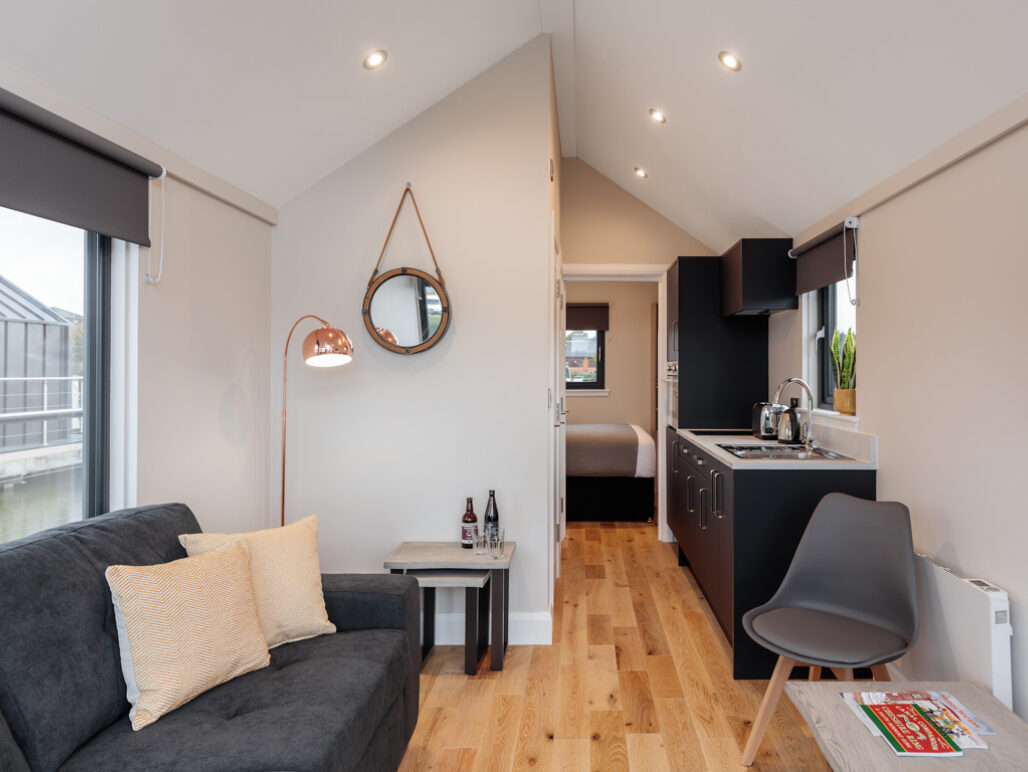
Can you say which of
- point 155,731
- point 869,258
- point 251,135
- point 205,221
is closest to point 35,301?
point 205,221

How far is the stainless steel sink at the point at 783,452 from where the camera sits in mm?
3039

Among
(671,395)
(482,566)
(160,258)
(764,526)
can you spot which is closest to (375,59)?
(160,258)

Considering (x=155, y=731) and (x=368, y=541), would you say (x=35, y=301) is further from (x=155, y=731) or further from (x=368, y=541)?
(x=368, y=541)

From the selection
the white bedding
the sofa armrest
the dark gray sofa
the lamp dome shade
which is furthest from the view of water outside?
the white bedding

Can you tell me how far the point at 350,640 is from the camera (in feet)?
6.82

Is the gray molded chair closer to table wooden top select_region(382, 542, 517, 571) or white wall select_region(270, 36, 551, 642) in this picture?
table wooden top select_region(382, 542, 517, 571)

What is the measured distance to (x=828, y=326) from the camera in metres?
3.59

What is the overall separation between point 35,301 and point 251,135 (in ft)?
3.53

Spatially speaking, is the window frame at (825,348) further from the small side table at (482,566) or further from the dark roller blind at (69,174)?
the dark roller blind at (69,174)

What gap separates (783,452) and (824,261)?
3.16 ft

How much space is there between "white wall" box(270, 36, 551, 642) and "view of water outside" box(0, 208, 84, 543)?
1.15 m

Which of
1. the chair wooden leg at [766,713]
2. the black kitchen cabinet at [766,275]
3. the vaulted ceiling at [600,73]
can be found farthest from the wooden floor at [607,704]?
the vaulted ceiling at [600,73]

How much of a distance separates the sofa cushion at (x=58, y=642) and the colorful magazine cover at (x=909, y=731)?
73.9 inches

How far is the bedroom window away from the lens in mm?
8352
